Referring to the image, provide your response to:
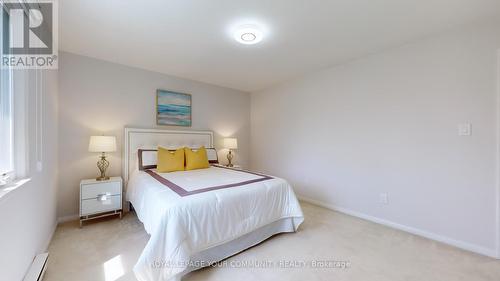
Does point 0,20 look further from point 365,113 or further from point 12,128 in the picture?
point 365,113

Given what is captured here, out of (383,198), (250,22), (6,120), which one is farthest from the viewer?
(383,198)

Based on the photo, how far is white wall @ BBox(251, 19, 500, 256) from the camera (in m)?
1.94

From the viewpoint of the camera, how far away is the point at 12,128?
4.41 feet

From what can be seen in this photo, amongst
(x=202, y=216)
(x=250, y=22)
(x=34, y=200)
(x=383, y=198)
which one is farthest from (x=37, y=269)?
(x=383, y=198)

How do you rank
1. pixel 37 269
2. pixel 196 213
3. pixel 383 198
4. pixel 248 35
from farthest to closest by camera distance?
pixel 383 198 < pixel 248 35 < pixel 196 213 < pixel 37 269

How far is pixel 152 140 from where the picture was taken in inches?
129

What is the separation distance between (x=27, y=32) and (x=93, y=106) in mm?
1446

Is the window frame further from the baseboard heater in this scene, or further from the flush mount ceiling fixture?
the flush mount ceiling fixture

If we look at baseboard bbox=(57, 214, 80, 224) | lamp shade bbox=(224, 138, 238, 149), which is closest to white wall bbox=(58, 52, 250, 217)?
baseboard bbox=(57, 214, 80, 224)

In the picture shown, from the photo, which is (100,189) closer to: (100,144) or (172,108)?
(100,144)

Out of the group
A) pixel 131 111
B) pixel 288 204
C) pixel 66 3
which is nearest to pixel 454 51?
pixel 288 204

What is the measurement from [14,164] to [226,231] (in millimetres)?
1638

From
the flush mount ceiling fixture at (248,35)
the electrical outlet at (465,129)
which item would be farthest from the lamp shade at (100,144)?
the electrical outlet at (465,129)

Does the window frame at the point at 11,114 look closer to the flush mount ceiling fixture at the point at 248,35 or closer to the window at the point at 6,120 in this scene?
the window at the point at 6,120
